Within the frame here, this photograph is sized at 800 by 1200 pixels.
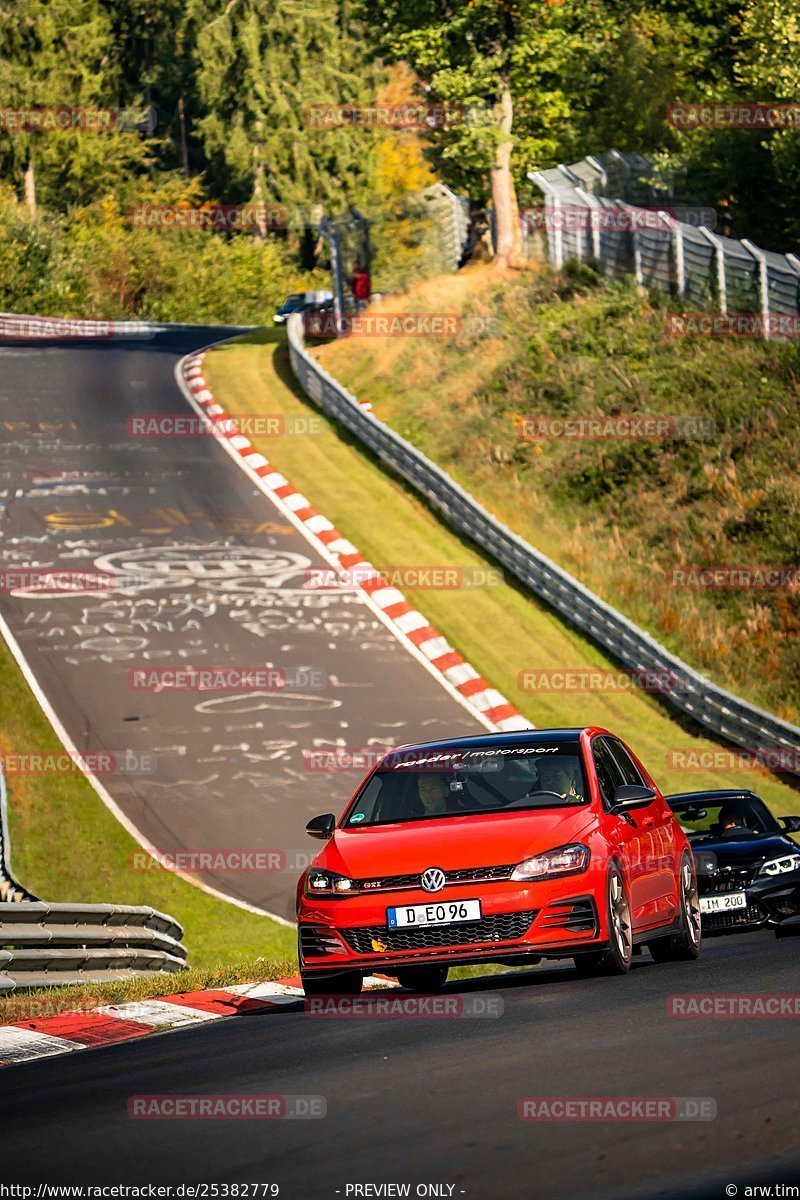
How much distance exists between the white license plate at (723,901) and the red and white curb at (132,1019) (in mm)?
3661

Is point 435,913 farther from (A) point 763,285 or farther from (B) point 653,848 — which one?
(A) point 763,285

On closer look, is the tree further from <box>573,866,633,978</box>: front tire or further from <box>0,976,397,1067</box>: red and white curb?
<box>573,866,633,978</box>: front tire

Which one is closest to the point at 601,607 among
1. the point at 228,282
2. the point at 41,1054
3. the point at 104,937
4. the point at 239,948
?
the point at 239,948

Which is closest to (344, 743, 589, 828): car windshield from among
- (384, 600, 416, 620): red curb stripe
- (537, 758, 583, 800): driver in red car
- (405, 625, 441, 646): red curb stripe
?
(537, 758, 583, 800): driver in red car

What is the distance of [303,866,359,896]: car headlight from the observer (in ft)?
32.3

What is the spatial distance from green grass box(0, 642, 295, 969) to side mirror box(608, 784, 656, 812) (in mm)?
5826

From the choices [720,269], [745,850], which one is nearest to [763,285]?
[720,269]

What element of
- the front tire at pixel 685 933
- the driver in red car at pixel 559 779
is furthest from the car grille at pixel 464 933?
the front tire at pixel 685 933

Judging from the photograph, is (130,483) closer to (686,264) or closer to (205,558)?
(205,558)

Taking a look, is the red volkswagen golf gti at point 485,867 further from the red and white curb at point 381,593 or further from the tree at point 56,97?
the tree at point 56,97

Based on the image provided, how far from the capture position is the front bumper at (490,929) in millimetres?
9625

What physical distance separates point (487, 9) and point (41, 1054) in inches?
1587

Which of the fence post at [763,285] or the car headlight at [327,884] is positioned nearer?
the car headlight at [327,884]

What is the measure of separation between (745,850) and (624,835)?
485 cm
